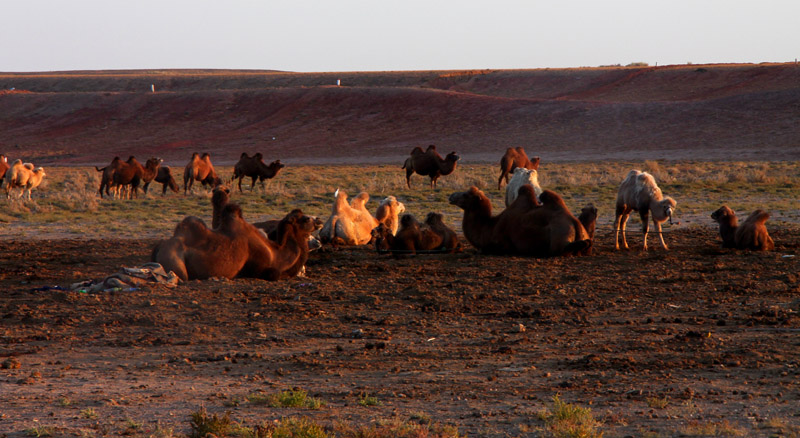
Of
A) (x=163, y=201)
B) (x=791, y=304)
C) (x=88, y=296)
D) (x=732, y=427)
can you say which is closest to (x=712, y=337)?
(x=791, y=304)

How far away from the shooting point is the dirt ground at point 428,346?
18.5 ft

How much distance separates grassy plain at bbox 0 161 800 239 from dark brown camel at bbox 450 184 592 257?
4588mm

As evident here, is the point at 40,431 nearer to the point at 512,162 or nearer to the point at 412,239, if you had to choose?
the point at 412,239

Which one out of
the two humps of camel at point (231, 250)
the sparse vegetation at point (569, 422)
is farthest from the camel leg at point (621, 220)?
the sparse vegetation at point (569, 422)

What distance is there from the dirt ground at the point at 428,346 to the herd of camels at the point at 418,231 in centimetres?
36

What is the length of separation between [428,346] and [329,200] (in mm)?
15867

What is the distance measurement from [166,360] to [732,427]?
4074mm

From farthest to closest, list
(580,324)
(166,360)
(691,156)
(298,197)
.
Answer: (691,156) → (298,197) → (580,324) → (166,360)

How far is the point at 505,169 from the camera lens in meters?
26.8

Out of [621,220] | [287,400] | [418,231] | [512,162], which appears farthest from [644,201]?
[512,162]

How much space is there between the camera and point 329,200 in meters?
23.3

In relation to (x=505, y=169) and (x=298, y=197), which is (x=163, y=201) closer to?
(x=298, y=197)

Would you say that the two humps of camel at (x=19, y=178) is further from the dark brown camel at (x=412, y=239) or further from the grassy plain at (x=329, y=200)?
the dark brown camel at (x=412, y=239)

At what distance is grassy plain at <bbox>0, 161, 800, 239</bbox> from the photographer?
1812cm
